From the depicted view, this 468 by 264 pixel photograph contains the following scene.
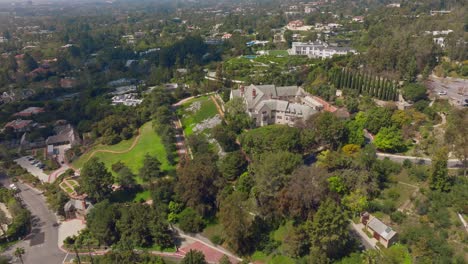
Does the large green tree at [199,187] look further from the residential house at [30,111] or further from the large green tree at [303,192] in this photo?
the residential house at [30,111]

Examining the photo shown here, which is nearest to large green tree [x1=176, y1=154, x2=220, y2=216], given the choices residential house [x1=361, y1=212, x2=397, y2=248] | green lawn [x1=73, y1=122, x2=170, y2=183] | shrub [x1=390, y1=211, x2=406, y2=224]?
green lawn [x1=73, y1=122, x2=170, y2=183]

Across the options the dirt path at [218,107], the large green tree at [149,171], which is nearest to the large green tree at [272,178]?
the large green tree at [149,171]

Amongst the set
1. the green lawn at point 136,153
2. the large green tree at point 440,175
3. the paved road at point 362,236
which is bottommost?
the green lawn at point 136,153

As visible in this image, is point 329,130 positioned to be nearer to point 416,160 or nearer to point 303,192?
point 416,160

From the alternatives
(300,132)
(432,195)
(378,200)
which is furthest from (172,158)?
(432,195)

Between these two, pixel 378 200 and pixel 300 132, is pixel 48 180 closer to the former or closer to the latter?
pixel 300 132

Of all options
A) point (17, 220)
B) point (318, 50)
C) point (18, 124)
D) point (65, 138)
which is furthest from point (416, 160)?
point (18, 124)
